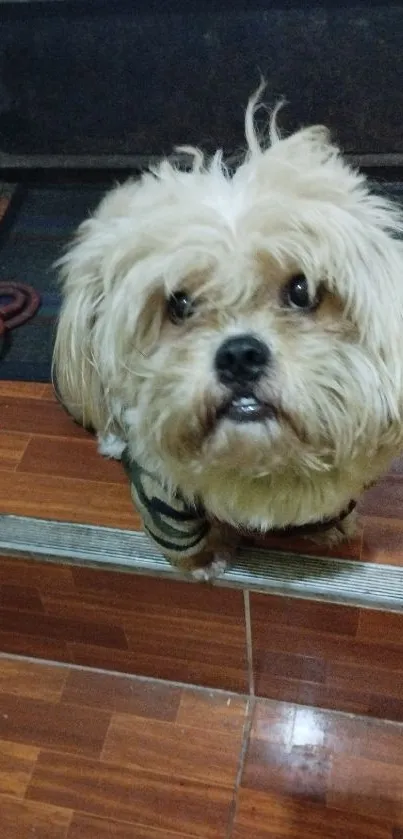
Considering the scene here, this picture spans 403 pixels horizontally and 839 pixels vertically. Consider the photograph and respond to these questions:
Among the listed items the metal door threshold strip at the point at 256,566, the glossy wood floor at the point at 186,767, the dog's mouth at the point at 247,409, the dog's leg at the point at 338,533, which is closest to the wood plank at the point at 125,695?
the glossy wood floor at the point at 186,767

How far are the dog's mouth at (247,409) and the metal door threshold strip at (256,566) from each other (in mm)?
361

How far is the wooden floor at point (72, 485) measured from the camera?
106 centimetres

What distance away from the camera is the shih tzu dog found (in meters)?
0.70

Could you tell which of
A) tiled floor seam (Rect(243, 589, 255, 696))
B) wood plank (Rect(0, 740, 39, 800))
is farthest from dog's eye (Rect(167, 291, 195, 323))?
wood plank (Rect(0, 740, 39, 800))

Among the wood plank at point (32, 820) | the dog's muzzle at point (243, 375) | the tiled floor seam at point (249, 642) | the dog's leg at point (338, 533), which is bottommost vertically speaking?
the wood plank at point (32, 820)

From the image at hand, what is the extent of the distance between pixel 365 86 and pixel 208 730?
1.25 meters

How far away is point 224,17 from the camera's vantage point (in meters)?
1.55

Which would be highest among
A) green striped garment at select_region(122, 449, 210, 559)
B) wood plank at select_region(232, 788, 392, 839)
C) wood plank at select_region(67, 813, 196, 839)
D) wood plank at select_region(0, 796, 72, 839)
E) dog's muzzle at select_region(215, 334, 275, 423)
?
dog's muzzle at select_region(215, 334, 275, 423)

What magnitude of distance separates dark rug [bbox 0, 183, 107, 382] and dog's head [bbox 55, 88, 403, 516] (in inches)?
25.4

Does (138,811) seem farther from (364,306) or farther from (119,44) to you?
(119,44)

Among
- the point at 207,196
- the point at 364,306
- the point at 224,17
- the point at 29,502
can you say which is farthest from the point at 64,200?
the point at 364,306

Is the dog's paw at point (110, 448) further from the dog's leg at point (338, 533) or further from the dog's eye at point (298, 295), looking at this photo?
the dog's eye at point (298, 295)

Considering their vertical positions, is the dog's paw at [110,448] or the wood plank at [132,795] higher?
the dog's paw at [110,448]

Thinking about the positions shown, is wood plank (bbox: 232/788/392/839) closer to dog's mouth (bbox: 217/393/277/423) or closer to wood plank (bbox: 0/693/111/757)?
wood plank (bbox: 0/693/111/757)
